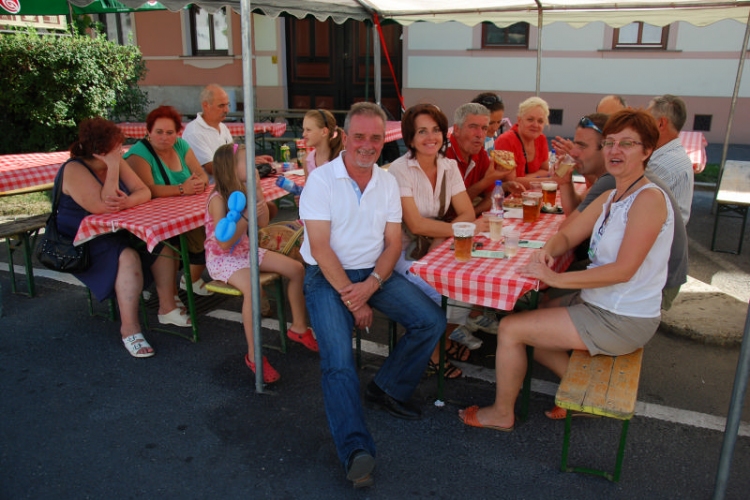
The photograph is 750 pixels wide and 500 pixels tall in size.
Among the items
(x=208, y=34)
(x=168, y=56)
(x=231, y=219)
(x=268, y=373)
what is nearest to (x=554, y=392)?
(x=268, y=373)

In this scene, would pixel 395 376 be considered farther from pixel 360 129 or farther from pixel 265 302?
pixel 265 302

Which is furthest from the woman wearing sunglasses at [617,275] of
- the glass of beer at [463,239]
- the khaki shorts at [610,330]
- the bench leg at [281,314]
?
the bench leg at [281,314]

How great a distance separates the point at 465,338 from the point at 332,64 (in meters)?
10.4

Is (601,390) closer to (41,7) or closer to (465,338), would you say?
(465,338)

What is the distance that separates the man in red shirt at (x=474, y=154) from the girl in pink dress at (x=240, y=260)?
4.20ft

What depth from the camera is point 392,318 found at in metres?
3.02

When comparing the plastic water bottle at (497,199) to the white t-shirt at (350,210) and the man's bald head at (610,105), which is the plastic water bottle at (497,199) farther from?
A: the man's bald head at (610,105)

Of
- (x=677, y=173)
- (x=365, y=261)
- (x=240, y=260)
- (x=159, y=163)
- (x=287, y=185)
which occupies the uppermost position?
(x=677, y=173)

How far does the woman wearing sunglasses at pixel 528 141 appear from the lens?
469cm

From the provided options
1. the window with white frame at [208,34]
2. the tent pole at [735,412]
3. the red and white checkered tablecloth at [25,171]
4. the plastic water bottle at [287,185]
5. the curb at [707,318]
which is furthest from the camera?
the window with white frame at [208,34]

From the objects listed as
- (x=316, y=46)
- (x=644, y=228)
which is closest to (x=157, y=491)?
(x=644, y=228)

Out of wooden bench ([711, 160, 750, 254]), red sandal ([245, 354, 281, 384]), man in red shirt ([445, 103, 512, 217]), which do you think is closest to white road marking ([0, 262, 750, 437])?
red sandal ([245, 354, 281, 384])

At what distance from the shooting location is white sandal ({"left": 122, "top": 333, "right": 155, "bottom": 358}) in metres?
3.54

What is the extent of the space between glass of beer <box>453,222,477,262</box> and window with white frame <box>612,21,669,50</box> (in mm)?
9844
